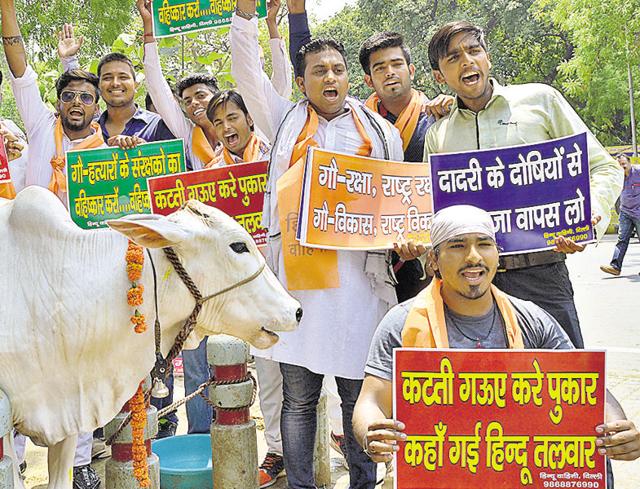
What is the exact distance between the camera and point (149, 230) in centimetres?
234

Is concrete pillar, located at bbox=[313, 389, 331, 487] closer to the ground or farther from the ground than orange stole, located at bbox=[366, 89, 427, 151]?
closer to the ground

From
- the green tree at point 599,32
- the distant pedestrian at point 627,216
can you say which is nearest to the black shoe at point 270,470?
the distant pedestrian at point 627,216

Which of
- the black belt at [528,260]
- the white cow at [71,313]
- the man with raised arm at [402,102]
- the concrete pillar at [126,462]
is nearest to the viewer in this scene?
the white cow at [71,313]

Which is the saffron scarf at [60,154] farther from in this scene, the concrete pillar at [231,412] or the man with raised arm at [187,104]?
the concrete pillar at [231,412]

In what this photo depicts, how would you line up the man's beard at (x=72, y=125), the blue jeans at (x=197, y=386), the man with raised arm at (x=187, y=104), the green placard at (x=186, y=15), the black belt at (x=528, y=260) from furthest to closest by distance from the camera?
the green placard at (x=186, y=15) < the man with raised arm at (x=187, y=104) < the blue jeans at (x=197, y=386) < the man's beard at (x=72, y=125) < the black belt at (x=528, y=260)

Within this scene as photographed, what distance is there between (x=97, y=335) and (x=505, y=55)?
2614 cm

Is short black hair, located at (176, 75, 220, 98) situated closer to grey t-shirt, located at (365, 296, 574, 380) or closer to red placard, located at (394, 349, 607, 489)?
grey t-shirt, located at (365, 296, 574, 380)

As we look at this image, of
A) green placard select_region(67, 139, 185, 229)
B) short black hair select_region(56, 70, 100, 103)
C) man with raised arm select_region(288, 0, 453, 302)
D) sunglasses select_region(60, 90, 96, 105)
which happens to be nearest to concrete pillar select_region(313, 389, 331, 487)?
man with raised arm select_region(288, 0, 453, 302)

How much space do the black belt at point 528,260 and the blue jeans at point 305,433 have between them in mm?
822

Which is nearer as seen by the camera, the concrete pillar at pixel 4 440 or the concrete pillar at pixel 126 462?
the concrete pillar at pixel 4 440

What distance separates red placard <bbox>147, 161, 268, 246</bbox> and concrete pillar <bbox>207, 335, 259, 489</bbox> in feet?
2.65

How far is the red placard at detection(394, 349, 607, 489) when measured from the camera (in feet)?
7.63

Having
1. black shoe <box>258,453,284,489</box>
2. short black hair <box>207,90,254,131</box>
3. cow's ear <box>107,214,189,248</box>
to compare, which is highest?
short black hair <box>207,90,254,131</box>

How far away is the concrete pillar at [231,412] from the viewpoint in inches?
136
